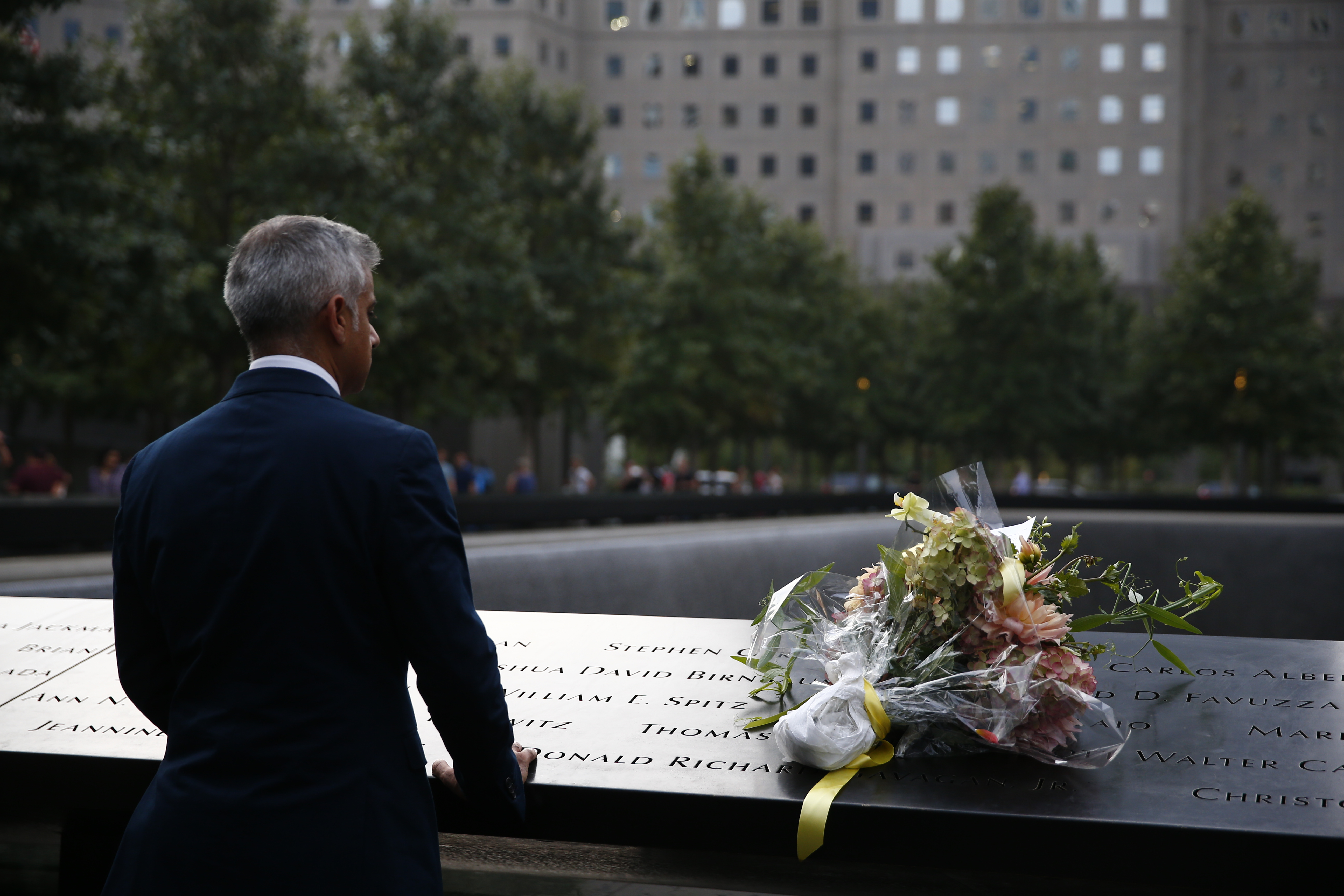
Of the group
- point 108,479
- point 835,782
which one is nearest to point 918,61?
point 108,479

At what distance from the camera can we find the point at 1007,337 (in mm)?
37969

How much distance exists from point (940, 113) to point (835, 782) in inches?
2758

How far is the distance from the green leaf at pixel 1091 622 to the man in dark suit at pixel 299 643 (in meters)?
1.61

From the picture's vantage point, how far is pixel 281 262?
7.22 feet

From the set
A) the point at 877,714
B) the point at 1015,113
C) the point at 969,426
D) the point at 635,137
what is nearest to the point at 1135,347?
the point at 969,426

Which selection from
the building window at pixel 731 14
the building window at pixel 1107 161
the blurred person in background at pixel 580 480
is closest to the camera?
the blurred person in background at pixel 580 480

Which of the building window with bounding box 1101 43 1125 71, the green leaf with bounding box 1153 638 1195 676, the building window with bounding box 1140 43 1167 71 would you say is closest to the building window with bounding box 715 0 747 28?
the building window with bounding box 1101 43 1125 71

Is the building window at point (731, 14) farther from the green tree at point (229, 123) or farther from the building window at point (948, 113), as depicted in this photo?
the green tree at point (229, 123)

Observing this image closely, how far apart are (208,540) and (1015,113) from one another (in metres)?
71.4

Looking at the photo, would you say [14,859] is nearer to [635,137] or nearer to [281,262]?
[281,262]

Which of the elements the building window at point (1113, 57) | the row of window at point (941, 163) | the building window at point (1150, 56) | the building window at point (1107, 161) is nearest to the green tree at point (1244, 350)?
the building window at point (1107, 161)

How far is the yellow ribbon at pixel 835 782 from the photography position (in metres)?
2.57

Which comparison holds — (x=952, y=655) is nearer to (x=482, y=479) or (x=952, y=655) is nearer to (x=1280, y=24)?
(x=482, y=479)

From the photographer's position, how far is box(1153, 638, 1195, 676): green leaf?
3199 mm
